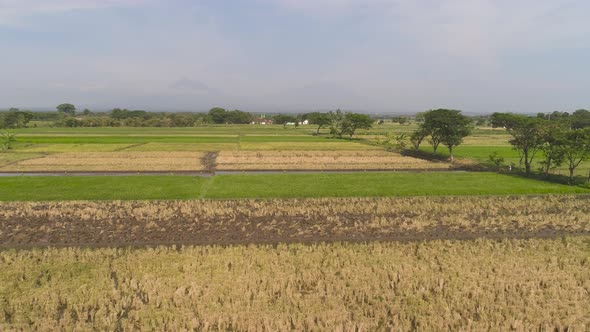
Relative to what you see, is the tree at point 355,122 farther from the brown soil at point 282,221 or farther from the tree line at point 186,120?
the brown soil at point 282,221

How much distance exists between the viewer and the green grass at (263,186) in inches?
→ 909

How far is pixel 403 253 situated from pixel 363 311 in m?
4.68

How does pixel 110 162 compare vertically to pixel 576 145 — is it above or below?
below

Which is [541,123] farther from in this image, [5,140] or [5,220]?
[5,140]

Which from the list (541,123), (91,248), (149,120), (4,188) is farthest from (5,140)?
(149,120)

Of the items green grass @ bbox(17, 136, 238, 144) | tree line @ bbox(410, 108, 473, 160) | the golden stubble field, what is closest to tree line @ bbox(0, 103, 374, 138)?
green grass @ bbox(17, 136, 238, 144)

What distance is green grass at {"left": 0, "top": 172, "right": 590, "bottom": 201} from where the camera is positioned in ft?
75.7

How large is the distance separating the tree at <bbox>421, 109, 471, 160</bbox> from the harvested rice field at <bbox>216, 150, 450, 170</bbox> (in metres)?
3.19

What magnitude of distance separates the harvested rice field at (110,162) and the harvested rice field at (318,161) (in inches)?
139

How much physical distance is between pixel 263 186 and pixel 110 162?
1863 centimetres

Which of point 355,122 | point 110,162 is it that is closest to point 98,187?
point 110,162

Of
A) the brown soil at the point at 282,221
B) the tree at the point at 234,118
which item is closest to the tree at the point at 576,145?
the brown soil at the point at 282,221

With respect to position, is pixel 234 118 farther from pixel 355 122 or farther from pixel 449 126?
pixel 449 126

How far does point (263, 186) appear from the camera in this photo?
25.7m
